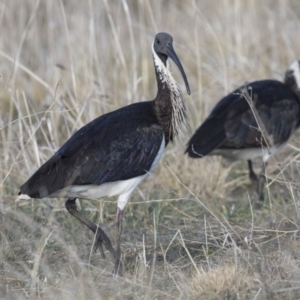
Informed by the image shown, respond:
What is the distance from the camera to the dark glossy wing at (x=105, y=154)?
5.02 metres

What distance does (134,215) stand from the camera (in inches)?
244

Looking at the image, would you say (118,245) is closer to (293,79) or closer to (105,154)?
(105,154)

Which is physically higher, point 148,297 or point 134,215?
point 148,297

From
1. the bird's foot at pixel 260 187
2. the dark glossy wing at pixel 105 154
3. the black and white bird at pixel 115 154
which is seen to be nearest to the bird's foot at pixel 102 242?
the black and white bird at pixel 115 154

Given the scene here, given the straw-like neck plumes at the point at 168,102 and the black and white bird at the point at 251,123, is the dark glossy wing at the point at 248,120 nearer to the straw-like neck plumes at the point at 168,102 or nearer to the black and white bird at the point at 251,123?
the black and white bird at the point at 251,123

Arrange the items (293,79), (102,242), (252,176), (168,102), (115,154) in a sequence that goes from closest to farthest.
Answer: (115,154), (102,242), (168,102), (252,176), (293,79)

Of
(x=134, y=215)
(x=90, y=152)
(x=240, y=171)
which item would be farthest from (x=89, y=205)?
(x=240, y=171)

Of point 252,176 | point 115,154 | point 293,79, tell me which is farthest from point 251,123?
point 115,154

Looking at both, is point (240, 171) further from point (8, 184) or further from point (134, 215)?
point (8, 184)

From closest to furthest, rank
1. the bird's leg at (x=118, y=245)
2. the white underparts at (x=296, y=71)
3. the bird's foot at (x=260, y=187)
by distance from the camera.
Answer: the bird's leg at (x=118, y=245)
the bird's foot at (x=260, y=187)
the white underparts at (x=296, y=71)

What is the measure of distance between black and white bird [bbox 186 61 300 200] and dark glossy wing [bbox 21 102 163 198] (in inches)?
44.2

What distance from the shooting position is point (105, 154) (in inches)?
204

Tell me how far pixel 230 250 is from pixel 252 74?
401 centimetres

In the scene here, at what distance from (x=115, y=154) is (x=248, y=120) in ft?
6.15
